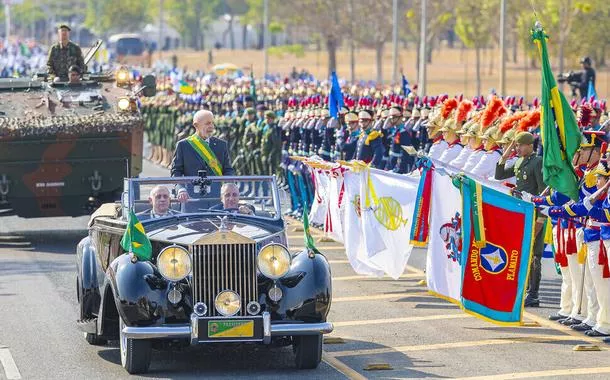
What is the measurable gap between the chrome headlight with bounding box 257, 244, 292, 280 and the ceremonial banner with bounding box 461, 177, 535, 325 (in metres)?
2.67

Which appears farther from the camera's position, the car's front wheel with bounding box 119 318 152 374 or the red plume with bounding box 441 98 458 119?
the red plume with bounding box 441 98 458 119

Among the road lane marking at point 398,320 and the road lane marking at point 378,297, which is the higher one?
the road lane marking at point 398,320

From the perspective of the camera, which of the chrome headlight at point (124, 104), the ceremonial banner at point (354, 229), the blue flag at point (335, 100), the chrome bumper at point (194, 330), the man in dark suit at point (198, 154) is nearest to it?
the chrome bumper at point (194, 330)

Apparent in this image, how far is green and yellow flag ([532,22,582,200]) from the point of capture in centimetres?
1438

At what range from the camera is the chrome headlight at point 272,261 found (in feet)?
40.4

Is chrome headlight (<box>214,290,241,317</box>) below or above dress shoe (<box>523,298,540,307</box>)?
above

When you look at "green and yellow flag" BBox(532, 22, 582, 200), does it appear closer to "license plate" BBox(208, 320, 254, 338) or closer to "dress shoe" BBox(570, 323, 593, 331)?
"dress shoe" BBox(570, 323, 593, 331)

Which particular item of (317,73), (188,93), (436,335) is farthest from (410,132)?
(317,73)

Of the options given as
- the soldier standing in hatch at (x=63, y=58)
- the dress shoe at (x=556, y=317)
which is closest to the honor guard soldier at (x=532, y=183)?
the dress shoe at (x=556, y=317)

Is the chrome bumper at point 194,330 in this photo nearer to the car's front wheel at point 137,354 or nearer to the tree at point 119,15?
the car's front wheel at point 137,354

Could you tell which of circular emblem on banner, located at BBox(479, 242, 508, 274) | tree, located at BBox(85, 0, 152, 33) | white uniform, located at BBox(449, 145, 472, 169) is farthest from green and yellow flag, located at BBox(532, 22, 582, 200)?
tree, located at BBox(85, 0, 152, 33)

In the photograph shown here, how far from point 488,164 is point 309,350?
6608mm

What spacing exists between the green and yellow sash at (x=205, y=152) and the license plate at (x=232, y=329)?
339cm

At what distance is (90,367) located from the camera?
502 inches
